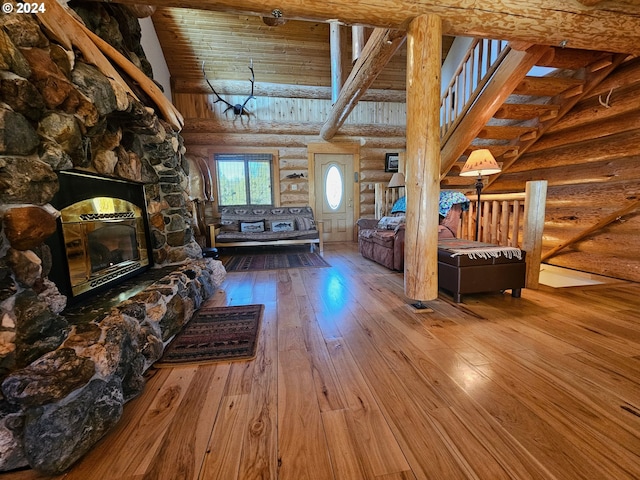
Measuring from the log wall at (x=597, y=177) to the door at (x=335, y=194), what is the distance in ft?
10.2

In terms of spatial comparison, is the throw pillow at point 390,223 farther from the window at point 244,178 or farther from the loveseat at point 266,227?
the window at point 244,178

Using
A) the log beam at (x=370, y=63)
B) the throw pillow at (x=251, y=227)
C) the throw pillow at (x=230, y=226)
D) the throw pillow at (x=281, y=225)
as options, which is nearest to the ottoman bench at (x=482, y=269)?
the log beam at (x=370, y=63)

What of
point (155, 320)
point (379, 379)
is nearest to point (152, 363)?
point (155, 320)

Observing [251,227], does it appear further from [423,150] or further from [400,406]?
[400,406]

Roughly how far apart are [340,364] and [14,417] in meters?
1.25

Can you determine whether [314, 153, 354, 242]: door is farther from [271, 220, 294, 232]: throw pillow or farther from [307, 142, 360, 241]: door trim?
[271, 220, 294, 232]: throw pillow

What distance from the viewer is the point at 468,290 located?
2.29 m

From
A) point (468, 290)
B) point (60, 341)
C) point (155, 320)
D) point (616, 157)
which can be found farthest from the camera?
point (616, 157)

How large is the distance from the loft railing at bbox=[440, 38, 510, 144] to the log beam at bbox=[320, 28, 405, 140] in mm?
1363

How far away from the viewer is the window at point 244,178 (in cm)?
543

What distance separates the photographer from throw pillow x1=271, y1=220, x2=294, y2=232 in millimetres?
4900

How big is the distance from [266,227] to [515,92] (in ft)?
13.1

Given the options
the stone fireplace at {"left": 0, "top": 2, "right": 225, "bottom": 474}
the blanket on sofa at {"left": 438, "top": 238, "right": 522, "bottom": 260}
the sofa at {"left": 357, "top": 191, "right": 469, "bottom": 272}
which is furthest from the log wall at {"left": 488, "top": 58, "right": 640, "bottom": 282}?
the stone fireplace at {"left": 0, "top": 2, "right": 225, "bottom": 474}

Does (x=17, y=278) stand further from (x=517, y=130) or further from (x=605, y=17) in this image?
(x=517, y=130)
